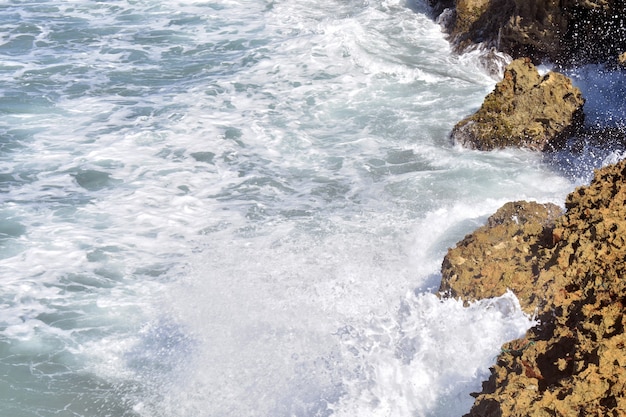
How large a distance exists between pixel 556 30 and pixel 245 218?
6.30 metres

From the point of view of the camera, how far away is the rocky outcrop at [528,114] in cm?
971

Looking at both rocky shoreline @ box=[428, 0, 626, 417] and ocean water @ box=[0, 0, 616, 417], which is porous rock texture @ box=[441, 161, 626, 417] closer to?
rocky shoreline @ box=[428, 0, 626, 417]

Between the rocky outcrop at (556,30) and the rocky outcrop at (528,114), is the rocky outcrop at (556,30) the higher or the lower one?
the higher one

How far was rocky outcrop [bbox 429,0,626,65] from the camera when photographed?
438 inches

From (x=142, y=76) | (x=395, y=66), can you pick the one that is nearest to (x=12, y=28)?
(x=142, y=76)

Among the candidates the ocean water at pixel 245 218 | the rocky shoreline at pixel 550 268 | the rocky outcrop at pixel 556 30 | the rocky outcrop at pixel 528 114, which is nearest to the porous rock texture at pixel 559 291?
Answer: the rocky shoreline at pixel 550 268

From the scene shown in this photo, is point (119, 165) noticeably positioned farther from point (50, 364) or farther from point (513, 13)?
point (513, 13)

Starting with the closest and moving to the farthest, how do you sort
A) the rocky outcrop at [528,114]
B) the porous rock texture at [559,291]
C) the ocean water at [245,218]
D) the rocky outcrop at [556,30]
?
1. the porous rock texture at [559,291]
2. the ocean water at [245,218]
3. the rocky outcrop at [528,114]
4. the rocky outcrop at [556,30]

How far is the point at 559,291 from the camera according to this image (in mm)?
4949

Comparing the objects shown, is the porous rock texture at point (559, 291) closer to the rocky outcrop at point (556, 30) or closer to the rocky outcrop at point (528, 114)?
the rocky outcrop at point (528, 114)

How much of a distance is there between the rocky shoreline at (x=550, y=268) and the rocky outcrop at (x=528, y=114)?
13 mm

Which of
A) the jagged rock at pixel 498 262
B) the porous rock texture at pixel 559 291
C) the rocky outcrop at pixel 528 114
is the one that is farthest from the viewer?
the rocky outcrop at pixel 528 114

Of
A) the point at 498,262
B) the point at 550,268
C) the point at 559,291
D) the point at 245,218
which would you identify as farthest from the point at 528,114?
the point at 559,291

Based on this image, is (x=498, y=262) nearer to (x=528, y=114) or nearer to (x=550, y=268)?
(x=550, y=268)
